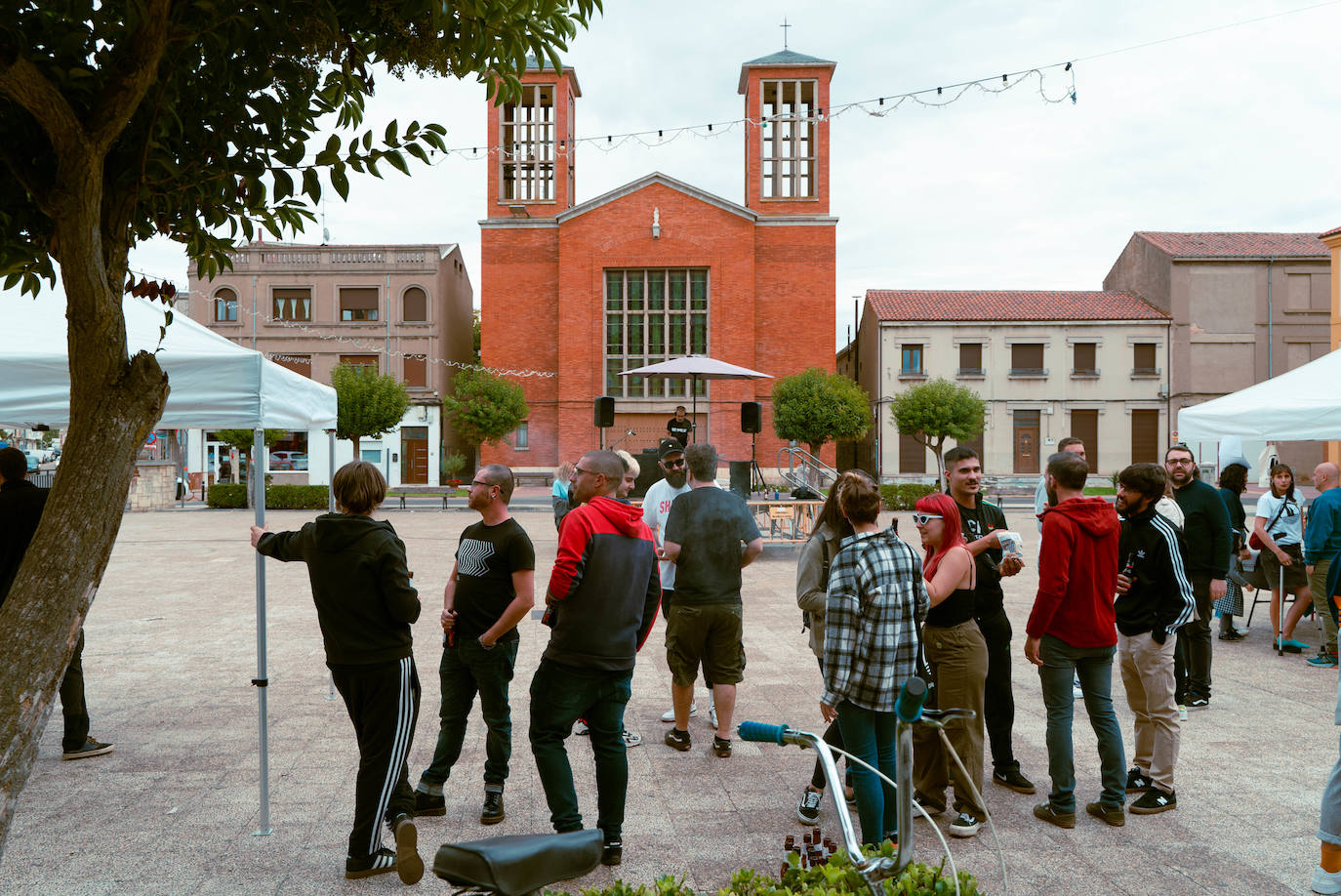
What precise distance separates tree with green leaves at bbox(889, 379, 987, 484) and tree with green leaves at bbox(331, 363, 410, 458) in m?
20.7

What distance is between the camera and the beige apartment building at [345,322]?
43.0m

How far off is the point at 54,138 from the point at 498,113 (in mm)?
40555

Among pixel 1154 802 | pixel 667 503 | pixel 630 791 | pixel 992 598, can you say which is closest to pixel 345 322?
pixel 667 503

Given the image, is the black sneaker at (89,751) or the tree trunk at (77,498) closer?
the tree trunk at (77,498)

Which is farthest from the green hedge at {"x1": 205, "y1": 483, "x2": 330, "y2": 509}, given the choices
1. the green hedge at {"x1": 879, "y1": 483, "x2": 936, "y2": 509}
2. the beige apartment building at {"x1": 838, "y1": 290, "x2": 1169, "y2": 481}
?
the beige apartment building at {"x1": 838, "y1": 290, "x2": 1169, "y2": 481}

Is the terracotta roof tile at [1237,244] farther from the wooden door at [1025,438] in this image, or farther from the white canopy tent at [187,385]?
the white canopy tent at [187,385]

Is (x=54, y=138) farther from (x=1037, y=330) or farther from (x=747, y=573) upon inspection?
(x=1037, y=330)

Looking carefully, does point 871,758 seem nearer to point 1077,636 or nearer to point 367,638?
point 1077,636

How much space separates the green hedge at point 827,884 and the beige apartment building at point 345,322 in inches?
1659

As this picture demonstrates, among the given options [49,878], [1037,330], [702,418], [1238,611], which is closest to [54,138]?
[49,878]

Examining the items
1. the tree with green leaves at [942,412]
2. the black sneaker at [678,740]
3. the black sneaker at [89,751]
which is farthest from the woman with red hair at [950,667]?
the tree with green leaves at [942,412]

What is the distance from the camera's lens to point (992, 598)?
4777mm

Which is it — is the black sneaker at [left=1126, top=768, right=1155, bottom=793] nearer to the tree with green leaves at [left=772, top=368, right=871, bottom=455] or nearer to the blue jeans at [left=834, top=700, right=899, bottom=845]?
the blue jeans at [left=834, top=700, right=899, bottom=845]

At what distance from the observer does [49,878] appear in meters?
3.74
